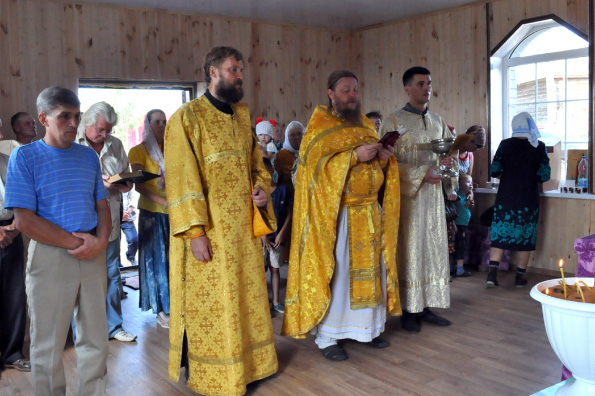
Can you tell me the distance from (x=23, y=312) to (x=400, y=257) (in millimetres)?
2471

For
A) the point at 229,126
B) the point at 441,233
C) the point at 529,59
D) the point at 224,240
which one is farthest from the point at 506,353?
the point at 529,59

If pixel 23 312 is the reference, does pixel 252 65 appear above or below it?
above

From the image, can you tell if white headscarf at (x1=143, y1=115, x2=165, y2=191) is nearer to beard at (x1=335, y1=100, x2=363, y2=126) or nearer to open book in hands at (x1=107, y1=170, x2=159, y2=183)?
open book in hands at (x1=107, y1=170, x2=159, y2=183)

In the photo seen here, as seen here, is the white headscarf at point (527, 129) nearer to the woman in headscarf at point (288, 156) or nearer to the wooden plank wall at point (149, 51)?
the woman in headscarf at point (288, 156)

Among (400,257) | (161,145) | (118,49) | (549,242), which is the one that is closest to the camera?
(400,257)

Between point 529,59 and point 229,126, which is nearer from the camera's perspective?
point 229,126

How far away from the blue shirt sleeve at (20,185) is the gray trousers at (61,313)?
0.19 metres

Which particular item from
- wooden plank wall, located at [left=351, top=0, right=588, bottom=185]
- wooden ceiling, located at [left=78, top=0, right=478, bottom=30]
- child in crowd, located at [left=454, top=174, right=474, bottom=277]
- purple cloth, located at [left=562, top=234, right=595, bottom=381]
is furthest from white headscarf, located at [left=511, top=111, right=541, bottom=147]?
purple cloth, located at [left=562, top=234, right=595, bottom=381]

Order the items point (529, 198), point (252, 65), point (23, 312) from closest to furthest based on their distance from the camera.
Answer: point (23, 312), point (529, 198), point (252, 65)

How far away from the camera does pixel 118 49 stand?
6.39 m

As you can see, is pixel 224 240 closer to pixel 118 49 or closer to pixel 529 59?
pixel 118 49

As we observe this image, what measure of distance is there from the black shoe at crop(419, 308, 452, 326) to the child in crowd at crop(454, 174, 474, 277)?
1.70m

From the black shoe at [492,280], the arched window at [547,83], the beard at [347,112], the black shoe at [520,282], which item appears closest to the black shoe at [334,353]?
the beard at [347,112]

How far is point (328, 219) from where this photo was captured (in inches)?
144
